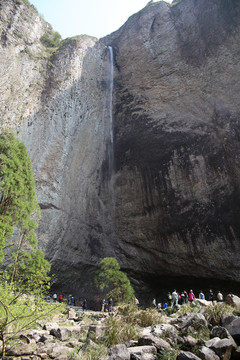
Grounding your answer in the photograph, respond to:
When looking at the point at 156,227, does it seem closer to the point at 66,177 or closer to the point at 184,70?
the point at 66,177

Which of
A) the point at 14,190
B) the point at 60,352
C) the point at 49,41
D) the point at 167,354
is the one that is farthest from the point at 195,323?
the point at 49,41

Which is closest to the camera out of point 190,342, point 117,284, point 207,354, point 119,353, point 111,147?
point 207,354

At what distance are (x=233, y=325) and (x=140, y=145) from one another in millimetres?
17817

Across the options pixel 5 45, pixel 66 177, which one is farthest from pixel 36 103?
pixel 66 177

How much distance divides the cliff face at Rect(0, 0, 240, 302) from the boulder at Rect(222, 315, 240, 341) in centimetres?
1124

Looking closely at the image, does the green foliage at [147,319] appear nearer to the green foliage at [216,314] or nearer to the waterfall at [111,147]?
the green foliage at [216,314]

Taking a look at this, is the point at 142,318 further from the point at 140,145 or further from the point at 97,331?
the point at 140,145

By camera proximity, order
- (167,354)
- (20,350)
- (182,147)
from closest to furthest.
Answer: (167,354) → (20,350) → (182,147)

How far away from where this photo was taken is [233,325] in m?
5.79

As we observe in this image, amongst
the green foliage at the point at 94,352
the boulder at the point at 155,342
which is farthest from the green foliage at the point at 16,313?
the boulder at the point at 155,342

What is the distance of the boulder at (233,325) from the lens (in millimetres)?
5500

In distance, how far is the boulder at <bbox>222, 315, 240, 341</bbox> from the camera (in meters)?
5.50

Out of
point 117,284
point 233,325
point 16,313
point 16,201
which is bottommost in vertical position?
point 233,325

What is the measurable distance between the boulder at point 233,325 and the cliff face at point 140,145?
1124 centimetres
